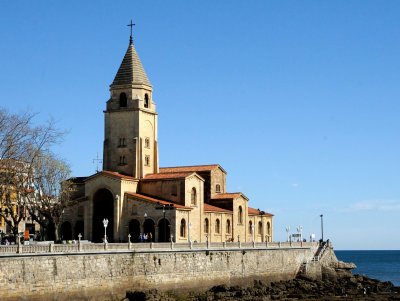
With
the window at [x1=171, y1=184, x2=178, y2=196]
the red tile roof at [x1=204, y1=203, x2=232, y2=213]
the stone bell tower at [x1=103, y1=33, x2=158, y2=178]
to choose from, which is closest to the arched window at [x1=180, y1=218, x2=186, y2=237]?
the window at [x1=171, y1=184, x2=178, y2=196]

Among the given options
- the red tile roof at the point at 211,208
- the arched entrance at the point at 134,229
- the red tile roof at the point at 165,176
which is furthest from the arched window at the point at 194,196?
the arched entrance at the point at 134,229

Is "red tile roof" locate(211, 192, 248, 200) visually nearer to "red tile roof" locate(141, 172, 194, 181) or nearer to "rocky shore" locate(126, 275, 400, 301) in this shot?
"red tile roof" locate(141, 172, 194, 181)

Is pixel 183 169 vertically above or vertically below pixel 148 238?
above

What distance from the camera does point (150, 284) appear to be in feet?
183

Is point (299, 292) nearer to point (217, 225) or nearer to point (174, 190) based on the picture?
point (217, 225)

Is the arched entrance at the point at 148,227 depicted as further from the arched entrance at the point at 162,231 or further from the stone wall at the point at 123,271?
the stone wall at the point at 123,271

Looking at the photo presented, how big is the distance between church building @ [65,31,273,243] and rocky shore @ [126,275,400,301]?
9.61m

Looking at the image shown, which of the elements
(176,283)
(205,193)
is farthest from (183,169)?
(176,283)

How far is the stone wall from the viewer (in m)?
45.7

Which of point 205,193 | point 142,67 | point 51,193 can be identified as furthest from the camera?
point 205,193

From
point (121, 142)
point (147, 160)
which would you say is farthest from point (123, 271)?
point (121, 142)

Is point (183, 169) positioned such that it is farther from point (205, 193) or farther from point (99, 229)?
point (99, 229)

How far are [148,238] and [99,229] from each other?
24.0 feet

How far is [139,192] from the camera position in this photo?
76.9 meters
